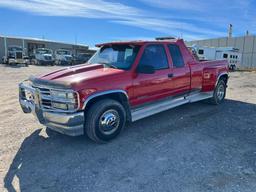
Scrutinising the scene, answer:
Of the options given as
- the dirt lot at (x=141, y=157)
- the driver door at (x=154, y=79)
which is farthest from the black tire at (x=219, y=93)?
the driver door at (x=154, y=79)

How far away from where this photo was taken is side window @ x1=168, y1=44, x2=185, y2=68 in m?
6.15

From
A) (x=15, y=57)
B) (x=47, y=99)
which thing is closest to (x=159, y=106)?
(x=47, y=99)

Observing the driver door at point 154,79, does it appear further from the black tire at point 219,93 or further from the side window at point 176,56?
the black tire at point 219,93

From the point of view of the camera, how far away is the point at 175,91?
20.2 feet

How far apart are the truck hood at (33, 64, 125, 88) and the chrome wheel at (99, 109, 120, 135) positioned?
2.39ft

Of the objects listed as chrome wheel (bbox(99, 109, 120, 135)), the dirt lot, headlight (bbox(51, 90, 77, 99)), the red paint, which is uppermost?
the red paint

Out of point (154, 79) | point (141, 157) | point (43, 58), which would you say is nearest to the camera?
point (141, 157)

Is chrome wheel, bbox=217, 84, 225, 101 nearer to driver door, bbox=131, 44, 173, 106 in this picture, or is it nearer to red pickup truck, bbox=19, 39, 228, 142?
red pickup truck, bbox=19, 39, 228, 142

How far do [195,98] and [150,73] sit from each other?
226 centimetres

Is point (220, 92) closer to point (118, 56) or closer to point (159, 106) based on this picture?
point (159, 106)

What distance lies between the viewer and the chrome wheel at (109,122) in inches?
188

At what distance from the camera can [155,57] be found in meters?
5.74

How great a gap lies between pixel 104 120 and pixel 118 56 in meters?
1.58

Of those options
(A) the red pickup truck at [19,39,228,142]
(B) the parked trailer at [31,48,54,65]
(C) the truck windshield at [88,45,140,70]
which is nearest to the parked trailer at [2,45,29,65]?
(B) the parked trailer at [31,48,54,65]
